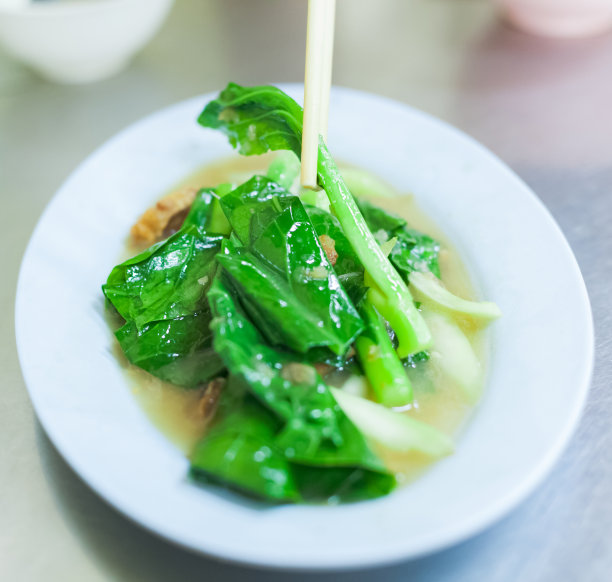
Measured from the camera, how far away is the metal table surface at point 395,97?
1.51 meters

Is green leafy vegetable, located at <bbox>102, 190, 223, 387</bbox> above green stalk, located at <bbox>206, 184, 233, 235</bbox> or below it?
below

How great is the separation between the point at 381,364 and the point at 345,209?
0.46 meters

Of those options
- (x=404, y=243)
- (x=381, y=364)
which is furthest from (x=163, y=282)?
(x=404, y=243)

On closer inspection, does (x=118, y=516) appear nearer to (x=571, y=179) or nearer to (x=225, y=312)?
(x=225, y=312)

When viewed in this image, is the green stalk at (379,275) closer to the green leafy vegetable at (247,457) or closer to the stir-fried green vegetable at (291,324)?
the stir-fried green vegetable at (291,324)

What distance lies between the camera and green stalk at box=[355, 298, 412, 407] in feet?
5.27

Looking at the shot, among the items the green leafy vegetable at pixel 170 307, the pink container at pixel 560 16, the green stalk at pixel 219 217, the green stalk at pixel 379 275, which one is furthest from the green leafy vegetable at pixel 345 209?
the pink container at pixel 560 16

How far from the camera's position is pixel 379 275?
5.55ft

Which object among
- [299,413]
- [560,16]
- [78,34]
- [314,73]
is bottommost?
[299,413]

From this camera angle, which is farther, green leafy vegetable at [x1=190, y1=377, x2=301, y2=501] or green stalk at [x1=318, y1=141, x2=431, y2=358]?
green stalk at [x1=318, y1=141, x2=431, y2=358]

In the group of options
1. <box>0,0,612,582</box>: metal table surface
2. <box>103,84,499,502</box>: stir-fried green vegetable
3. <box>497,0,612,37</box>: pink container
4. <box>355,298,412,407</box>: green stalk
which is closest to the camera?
<box>103,84,499,502</box>: stir-fried green vegetable

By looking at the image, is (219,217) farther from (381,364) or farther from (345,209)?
(381,364)

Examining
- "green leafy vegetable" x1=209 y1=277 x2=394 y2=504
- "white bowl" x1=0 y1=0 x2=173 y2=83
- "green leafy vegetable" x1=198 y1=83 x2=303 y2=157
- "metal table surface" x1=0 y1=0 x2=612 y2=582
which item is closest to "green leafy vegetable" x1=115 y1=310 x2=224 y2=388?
"green leafy vegetable" x1=209 y1=277 x2=394 y2=504

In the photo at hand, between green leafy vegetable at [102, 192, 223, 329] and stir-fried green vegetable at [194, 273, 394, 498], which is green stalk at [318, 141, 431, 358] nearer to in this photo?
stir-fried green vegetable at [194, 273, 394, 498]
